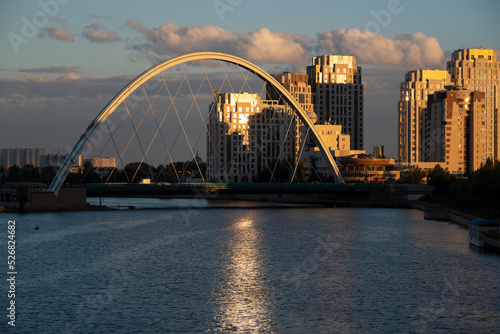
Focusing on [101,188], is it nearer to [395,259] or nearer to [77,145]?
[77,145]

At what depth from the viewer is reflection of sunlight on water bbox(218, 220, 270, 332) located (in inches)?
1363

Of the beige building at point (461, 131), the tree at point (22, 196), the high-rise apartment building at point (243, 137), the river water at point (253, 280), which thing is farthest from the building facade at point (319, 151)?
Result: the river water at point (253, 280)

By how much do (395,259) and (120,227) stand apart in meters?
35.4

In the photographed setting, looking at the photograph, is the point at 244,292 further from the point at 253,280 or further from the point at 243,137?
the point at 243,137

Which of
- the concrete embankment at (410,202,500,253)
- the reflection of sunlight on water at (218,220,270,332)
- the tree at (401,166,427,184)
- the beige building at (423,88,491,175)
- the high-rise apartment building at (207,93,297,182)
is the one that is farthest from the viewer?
the high-rise apartment building at (207,93,297,182)

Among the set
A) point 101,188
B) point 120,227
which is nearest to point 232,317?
point 120,227

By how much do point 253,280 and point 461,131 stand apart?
132553 millimetres

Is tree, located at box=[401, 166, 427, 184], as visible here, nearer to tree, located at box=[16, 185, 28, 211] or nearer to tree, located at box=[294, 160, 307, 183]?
tree, located at box=[294, 160, 307, 183]

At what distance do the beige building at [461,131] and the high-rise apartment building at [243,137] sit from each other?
3948 cm

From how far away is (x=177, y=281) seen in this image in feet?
147

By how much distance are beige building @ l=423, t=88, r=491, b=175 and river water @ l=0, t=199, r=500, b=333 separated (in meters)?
92.3

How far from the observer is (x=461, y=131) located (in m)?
168

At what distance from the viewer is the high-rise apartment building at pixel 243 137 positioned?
190 metres

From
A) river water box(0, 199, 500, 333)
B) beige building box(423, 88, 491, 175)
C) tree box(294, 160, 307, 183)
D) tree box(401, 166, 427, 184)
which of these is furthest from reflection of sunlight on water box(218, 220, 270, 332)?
beige building box(423, 88, 491, 175)
